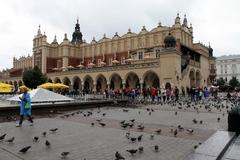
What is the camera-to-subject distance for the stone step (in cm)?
440

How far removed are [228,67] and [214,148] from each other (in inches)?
3788

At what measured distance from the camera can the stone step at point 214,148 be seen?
4402 mm

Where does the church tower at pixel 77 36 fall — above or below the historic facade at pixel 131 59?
Result: above

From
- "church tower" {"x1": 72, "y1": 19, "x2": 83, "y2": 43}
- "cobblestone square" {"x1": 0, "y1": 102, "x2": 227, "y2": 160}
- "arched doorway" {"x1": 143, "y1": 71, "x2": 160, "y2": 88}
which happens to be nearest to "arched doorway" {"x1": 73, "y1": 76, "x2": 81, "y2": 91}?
"arched doorway" {"x1": 143, "y1": 71, "x2": 160, "y2": 88}

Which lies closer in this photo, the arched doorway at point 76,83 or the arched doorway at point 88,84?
the arched doorway at point 88,84

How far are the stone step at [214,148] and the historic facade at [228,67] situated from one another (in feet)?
303

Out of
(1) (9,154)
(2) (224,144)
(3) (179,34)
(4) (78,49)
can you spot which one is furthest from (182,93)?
(4) (78,49)

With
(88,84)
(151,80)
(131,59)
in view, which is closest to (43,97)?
(151,80)

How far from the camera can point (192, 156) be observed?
4422 mm

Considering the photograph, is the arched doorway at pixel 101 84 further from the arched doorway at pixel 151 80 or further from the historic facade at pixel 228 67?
the historic facade at pixel 228 67

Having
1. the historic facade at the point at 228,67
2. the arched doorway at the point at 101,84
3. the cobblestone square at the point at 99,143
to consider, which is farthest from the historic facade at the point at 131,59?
the historic facade at the point at 228,67

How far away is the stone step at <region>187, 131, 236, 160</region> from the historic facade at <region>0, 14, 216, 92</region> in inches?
874

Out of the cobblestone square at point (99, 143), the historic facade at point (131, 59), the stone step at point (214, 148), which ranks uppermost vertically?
the historic facade at point (131, 59)

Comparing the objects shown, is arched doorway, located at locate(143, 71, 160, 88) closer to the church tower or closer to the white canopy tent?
the white canopy tent
